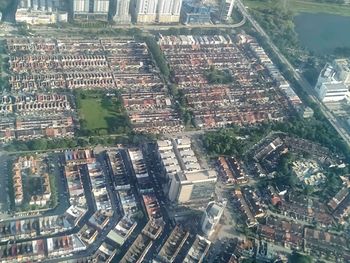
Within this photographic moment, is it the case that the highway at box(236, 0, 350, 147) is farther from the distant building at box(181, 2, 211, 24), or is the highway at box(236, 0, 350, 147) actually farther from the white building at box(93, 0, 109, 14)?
the white building at box(93, 0, 109, 14)

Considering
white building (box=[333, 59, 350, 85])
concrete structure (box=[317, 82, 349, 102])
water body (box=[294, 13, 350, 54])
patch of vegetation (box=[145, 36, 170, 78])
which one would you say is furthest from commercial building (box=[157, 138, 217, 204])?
water body (box=[294, 13, 350, 54])

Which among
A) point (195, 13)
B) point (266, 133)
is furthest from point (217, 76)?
point (195, 13)

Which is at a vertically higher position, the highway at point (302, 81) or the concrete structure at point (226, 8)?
the concrete structure at point (226, 8)

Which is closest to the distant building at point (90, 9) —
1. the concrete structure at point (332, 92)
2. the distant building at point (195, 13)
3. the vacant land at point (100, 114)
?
the distant building at point (195, 13)

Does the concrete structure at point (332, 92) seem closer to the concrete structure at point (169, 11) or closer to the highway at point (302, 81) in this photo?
the highway at point (302, 81)

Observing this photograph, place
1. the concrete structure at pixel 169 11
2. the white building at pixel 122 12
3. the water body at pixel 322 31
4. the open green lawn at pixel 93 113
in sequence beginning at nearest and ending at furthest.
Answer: the open green lawn at pixel 93 113
the white building at pixel 122 12
the concrete structure at pixel 169 11
the water body at pixel 322 31


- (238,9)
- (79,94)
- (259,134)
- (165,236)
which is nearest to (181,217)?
(165,236)
